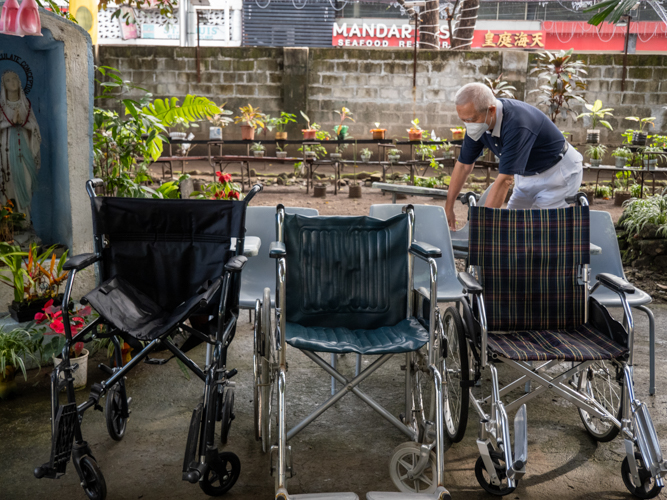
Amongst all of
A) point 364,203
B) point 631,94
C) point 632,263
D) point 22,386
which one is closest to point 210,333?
point 22,386

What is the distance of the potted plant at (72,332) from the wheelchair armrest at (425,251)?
154 cm

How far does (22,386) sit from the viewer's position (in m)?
2.93

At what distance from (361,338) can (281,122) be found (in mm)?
6889

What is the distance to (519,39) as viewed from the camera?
44.5 ft

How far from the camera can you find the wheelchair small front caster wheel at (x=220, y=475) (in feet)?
6.76

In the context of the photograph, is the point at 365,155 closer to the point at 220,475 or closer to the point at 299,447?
the point at 299,447

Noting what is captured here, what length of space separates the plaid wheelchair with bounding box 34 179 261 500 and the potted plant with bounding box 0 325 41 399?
0.53 m

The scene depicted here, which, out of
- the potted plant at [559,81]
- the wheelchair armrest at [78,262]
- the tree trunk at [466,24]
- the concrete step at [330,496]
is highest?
the tree trunk at [466,24]

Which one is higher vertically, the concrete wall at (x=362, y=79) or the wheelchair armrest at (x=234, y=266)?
the concrete wall at (x=362, y=79)

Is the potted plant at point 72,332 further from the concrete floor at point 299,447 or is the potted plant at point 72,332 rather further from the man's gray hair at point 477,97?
the man's gray hair at point 477,97

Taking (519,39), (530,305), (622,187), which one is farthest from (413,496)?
(519,39)

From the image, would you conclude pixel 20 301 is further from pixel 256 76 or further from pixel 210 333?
pixel 256 76

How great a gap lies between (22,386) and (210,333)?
1.18m

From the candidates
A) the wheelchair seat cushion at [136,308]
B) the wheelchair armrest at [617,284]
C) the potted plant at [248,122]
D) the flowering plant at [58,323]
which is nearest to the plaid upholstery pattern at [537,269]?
the wheelchair armrest at [617,284]
